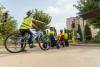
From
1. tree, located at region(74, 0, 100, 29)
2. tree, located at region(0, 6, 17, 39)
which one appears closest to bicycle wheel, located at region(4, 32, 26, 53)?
tree, located at region(0, 6, 17, 39)

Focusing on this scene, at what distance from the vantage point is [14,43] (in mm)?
14141

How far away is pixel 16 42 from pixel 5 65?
13.8 feet

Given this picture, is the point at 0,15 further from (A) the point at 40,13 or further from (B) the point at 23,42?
(B) the point at 23,42

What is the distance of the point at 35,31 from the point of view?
15.6 meters

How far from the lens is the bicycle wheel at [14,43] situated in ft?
45.9

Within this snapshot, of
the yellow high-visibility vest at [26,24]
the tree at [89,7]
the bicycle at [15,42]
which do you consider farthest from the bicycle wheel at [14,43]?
the tree at [89,7]

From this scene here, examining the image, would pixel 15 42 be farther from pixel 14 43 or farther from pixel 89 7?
pixel 89 7

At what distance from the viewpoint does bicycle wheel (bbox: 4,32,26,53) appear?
14.0 metres

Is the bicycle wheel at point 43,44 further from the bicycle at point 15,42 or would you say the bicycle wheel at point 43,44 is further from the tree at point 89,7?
the tree at point 89,7

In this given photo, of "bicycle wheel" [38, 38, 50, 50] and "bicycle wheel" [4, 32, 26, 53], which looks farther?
"bicycle wheel" [38, 38, 50, 50]

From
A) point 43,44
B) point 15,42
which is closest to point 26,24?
point 15,42

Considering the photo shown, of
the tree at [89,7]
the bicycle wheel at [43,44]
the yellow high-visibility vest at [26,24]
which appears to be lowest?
the bicycle wheel at [43,44]

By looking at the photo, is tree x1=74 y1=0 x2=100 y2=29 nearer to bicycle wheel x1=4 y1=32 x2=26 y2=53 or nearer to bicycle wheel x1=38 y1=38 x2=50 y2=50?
bicycle wheel x1=38 y1=38 x2=50 y2=50

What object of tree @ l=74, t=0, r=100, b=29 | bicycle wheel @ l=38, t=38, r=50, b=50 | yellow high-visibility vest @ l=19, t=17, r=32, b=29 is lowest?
bicycle wheel @ l=38, t=38, r=50, b=50
